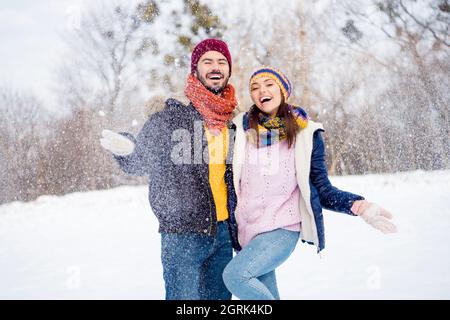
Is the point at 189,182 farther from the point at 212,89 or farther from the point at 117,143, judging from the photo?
the point at 212,89

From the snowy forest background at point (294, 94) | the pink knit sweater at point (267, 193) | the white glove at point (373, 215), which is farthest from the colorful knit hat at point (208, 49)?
the snowy forest background at point (294, 94)

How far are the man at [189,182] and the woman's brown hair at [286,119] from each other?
5.5 inches

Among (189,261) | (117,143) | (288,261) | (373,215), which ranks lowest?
(288,261)

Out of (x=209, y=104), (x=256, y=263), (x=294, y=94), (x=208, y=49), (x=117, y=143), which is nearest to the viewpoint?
(x=256, y=263)

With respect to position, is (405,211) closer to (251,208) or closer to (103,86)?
(251,208)

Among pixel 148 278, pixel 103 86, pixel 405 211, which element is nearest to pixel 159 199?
pixel 148 278

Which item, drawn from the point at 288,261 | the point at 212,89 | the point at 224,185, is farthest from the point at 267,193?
the point at 288,261

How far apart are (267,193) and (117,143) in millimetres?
713

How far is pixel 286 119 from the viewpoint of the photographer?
1953 mm

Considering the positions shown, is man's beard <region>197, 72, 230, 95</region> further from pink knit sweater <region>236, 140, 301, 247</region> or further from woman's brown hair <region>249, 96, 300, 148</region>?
pink knit sweater <region>236, 140, 301, 247</region>

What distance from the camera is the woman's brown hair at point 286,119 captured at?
1.92 m

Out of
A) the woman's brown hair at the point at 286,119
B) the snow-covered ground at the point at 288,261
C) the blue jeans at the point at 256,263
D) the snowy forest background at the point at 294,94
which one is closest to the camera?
the blue jeans at the point at 256,263

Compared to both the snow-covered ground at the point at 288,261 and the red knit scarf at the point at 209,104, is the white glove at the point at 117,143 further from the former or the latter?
the snow-covered ground at the point at 288,261

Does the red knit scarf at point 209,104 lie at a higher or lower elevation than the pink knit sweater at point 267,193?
higher
